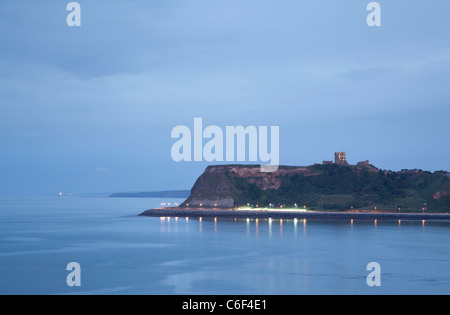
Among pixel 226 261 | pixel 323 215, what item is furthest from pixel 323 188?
pixel 226 261

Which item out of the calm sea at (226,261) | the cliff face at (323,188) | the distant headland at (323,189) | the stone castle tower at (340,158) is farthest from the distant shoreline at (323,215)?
the stone castle tower at (340,158)

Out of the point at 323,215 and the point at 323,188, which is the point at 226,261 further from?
the point at 323,188

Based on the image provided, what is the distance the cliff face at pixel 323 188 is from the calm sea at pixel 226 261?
50668 millimetres

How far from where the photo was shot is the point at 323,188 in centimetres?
15088

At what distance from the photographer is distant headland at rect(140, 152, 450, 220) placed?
131 meters

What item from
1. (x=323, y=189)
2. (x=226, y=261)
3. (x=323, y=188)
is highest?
(x=323, y=188)

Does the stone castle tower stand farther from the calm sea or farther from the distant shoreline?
the calm sea

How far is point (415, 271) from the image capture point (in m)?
45.4

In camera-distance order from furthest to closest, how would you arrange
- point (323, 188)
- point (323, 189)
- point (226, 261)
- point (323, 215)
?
point (323, 188) → point (323, 189) → point (323, 215) → point (226, 261)

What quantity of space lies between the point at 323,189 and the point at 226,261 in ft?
335

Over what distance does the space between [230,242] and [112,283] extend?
30.0 m

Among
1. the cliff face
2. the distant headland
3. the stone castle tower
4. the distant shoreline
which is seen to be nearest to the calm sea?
the distant shoreline
